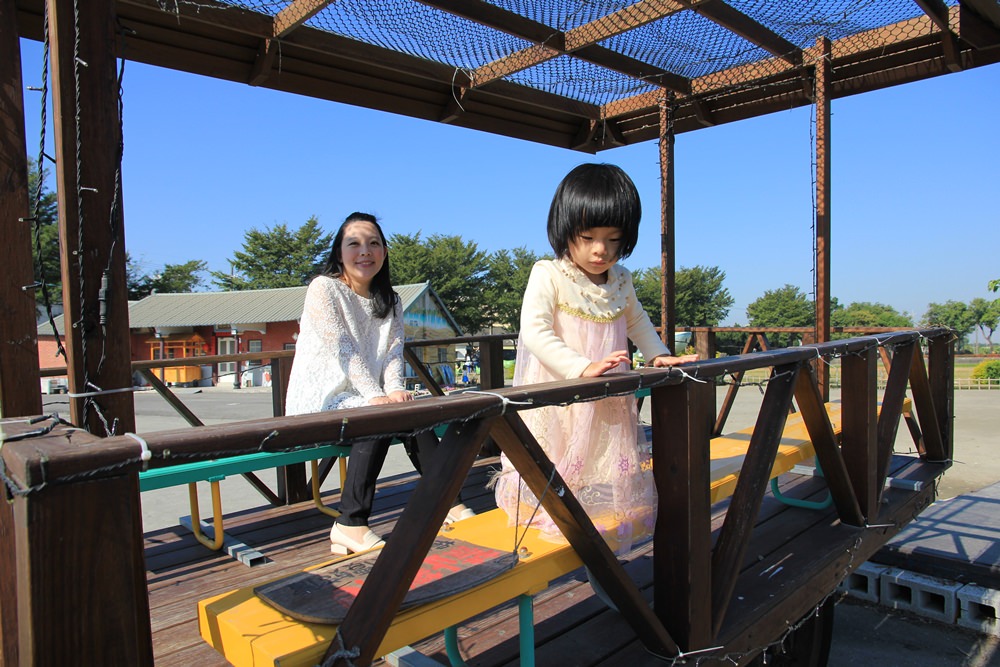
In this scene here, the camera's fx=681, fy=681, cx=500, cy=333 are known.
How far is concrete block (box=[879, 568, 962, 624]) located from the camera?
4129 millimetres

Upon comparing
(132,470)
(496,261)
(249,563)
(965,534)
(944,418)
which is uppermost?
(496,261)

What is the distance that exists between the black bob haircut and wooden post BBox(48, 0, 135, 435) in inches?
47.2

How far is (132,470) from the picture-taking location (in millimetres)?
929

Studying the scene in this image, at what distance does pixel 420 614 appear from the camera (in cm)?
146

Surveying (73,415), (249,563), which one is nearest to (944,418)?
(249,563)

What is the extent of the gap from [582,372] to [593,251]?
0.41 metres

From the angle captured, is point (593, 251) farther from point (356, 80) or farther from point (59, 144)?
point (356, 80)

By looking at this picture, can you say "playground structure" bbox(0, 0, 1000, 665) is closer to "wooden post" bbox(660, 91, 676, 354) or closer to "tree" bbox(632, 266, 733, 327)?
"wooden post" bbox(660, 91, 676, 354)

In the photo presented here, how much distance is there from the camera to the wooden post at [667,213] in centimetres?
491

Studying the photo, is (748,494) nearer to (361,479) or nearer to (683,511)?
(683,511)

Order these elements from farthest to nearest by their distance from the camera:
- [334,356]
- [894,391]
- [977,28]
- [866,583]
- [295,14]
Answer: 1. [866,583]
2. [977,28]
3. [894,391]
4. [295,14]
5. [334,356]

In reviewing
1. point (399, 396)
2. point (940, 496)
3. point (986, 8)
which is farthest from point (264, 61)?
point (940, 496)

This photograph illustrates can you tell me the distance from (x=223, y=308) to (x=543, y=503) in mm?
36610

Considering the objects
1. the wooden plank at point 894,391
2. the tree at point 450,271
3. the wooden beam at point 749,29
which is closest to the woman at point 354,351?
the wooden beam at point 749,29
